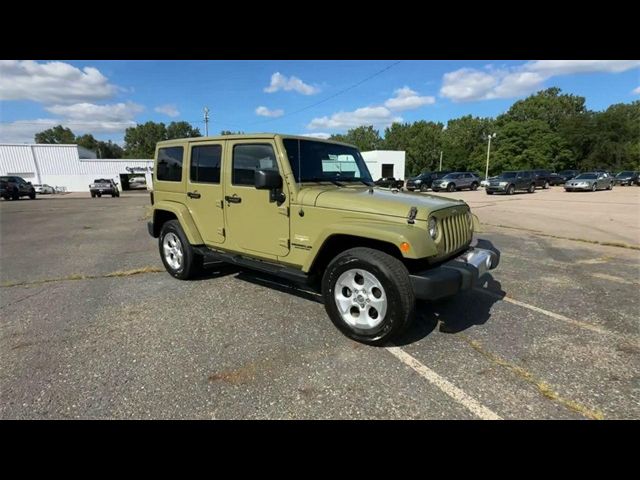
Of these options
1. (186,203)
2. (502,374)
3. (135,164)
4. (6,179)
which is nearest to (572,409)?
(502,374)

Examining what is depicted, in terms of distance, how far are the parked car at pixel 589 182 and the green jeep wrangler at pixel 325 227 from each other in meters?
30.5

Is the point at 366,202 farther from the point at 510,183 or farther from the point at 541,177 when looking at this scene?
the point at 541,177

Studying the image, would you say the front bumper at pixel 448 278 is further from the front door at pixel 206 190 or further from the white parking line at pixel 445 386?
the front door at pixel 206 190

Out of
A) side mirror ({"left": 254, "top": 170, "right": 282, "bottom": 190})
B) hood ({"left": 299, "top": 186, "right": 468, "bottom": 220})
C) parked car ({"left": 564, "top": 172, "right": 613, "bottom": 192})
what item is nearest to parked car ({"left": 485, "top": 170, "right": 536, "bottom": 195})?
parked car ({"left": 564, "top": 172, "right": 613, "bottom": 192})

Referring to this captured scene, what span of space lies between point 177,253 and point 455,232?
3.96 meters

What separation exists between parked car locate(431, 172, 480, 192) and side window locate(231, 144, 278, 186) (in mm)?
26917

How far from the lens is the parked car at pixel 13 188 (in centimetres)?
2723

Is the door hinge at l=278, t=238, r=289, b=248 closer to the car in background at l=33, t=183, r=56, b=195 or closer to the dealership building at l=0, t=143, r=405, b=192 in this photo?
the dealership building at l=0, t=143, r=405, b=192

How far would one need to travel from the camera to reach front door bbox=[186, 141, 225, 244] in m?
4.52

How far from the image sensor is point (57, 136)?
380 ft

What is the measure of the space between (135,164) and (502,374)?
194 ft

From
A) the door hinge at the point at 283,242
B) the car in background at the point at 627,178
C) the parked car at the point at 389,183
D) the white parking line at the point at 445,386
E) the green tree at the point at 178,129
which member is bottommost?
the white parking line at the point at 445,386

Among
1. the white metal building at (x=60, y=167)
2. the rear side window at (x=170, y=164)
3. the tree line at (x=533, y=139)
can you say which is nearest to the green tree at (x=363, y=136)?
the tree line at (x=533, y=139)
